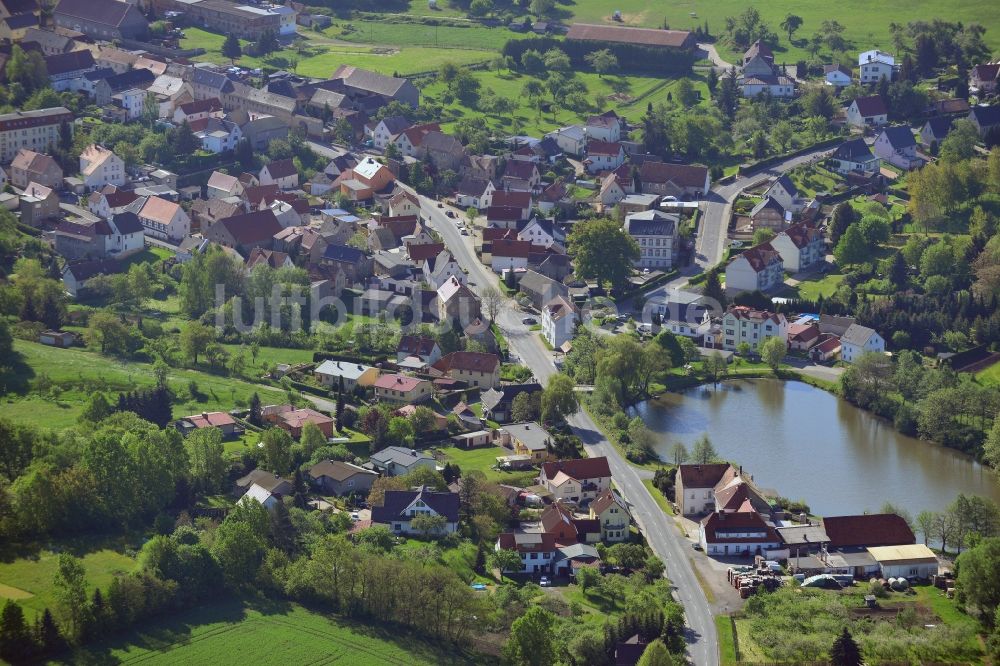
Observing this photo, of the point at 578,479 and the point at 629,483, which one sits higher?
the point at 578,479

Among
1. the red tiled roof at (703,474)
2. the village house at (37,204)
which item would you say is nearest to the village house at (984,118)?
the red tiled roof at (703,474)

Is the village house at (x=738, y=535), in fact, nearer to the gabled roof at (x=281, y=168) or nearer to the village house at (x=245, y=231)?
the village house at (x=245, y=231)

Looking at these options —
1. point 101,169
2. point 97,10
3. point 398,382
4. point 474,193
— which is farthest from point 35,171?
point 398,382

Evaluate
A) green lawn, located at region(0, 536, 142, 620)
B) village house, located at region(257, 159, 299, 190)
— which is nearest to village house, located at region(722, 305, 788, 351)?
village house, located at region(257, 159, 299, 190)

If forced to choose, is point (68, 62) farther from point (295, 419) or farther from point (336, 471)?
point (336, 471)

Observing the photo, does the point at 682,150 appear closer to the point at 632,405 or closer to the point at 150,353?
the point at 632,405

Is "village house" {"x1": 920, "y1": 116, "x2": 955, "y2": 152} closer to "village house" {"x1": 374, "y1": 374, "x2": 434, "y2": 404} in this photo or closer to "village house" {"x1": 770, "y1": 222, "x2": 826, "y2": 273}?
"village house" {"x1": 770, "y1": 222, "x2": 826, "y2": 273}

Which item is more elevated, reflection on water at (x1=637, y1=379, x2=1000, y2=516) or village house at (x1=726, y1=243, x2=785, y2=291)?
village house at (x1=726, y1=243, x2=785, y2=291)
